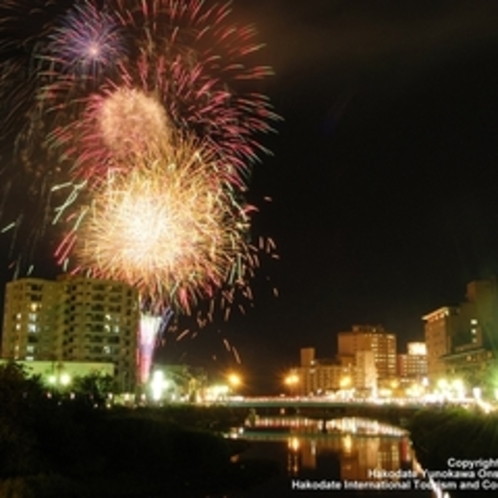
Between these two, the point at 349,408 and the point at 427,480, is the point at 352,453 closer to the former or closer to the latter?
the point at 427,480

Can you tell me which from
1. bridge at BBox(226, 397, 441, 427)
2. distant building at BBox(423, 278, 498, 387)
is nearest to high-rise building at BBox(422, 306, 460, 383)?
distant building at BBox(423, 278, 498, 387)

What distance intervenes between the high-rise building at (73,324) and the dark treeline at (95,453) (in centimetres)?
5436

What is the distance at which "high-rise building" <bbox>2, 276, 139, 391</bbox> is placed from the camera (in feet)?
354

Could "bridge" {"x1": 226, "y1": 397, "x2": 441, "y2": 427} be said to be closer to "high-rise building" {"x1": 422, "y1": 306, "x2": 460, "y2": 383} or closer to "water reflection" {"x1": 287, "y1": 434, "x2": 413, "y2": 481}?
"water reflection" {"x1": 287, "y1": 434, "x2": 413, "y2": 481}

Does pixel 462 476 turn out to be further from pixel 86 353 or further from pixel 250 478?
pixel 86 353

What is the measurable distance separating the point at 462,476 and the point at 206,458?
18280 mm

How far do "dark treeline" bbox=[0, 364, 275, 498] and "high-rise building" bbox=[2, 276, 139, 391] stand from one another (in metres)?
54.4

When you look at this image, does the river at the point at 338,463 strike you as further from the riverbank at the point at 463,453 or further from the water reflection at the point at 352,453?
the riverbank at the point at 463,453

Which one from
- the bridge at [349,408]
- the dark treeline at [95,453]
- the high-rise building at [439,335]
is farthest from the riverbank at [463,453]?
the high-rise building at [439,335]

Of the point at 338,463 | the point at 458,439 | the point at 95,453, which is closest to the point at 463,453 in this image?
the point at 458,439

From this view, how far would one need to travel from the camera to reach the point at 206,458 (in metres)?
52.5

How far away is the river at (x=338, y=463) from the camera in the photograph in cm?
4478

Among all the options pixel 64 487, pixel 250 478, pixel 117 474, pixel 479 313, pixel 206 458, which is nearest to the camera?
pixel 64 487

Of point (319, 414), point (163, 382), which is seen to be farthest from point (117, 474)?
point (319, 414)
